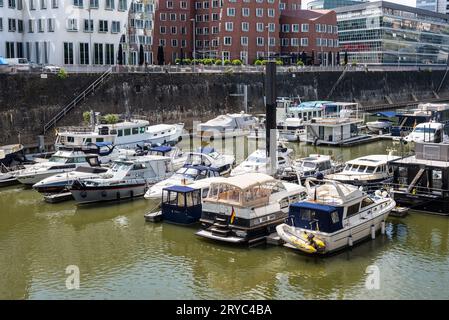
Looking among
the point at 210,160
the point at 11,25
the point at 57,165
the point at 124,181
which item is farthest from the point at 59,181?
the point at 11,25

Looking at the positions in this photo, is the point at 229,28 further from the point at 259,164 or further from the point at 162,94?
the point at 259,164

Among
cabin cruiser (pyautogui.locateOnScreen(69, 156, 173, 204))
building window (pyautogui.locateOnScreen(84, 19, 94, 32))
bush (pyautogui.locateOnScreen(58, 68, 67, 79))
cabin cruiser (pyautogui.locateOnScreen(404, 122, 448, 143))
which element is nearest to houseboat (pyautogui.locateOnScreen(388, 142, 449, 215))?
cabin cruiser (pyautogui.locateOnScreen(69, 156, 173, 204))

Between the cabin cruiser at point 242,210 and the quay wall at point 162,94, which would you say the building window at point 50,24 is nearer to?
the quay wall at point 162,94

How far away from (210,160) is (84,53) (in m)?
36.3

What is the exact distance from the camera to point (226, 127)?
2618 inches

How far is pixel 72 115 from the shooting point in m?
59.9

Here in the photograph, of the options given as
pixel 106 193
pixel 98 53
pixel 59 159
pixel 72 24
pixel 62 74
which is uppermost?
pixel 72 24

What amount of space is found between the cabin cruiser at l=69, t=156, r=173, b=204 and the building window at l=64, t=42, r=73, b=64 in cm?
3571

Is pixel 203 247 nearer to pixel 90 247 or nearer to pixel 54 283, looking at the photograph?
pixel 90 247

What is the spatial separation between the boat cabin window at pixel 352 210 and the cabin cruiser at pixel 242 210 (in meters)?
3.44

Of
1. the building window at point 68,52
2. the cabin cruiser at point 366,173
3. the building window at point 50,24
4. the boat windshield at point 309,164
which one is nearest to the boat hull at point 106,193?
the boat windshield at point 309,164

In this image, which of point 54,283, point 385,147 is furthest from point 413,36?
point 54,283

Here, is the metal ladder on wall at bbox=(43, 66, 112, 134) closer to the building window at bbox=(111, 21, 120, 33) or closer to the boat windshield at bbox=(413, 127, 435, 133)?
the building window at bbox=(111, 21, 120, 33)
